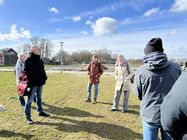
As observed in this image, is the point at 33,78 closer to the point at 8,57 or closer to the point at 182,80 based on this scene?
the point at 182,80

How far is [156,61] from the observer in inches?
121

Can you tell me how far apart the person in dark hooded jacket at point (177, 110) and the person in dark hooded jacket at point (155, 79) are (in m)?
1.35

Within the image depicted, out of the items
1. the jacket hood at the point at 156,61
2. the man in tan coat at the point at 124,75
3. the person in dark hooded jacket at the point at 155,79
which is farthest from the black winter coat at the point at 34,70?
the jacket hood at the point at 156,61

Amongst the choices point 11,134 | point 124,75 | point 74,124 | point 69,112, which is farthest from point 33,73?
point 124,75

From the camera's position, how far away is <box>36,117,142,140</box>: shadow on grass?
5.65m

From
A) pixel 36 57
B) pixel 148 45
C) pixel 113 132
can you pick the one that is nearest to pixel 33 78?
pixel 36 57

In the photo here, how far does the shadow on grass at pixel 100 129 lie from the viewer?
5.65 m

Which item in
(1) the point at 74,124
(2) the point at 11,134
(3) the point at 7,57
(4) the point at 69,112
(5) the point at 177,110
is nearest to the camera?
(5) the point at 177,110

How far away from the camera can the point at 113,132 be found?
5.88 m

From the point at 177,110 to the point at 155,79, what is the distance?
61.1 inches

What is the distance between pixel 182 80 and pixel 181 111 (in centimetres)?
19

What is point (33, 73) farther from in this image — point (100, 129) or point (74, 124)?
point (100, 129)

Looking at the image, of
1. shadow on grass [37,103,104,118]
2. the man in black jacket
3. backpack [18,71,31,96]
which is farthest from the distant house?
the man in black jacket

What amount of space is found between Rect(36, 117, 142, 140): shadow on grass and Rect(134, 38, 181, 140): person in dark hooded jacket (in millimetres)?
2497
